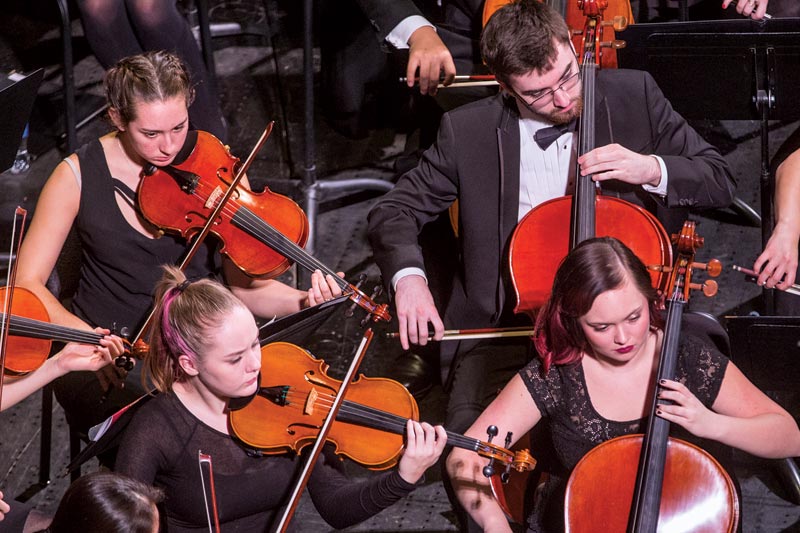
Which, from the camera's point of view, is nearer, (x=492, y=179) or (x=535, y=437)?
(x=535, y=437)

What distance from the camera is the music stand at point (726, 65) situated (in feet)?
8.60

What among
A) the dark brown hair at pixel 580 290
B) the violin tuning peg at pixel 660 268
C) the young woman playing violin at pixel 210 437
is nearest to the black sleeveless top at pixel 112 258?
the young woman playing violin at pixel 210 437

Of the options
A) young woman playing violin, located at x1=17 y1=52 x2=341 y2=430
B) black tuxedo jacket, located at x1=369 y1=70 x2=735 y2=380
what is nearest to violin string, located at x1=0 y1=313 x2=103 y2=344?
young woman playing violin, located at x1=17 y1=52 x2=341 y2=430

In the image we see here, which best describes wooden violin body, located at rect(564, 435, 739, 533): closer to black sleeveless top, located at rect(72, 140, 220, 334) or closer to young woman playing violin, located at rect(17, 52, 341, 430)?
young woman playing violin, located at rect(17, 52, 341, 430)

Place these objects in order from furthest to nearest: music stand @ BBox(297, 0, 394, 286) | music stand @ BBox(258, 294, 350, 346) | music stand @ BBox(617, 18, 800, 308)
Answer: music stand @ BBox(297, 0, 394, 286), music stand @ BBox(617, 18, 800, 308), music stand @ BBox(258, 294, 350, 346)

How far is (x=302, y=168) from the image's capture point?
3.79 m

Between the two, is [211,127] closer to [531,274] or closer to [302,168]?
[302,168]

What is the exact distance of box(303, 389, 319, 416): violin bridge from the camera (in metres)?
2.12

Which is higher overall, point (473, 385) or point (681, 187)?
point (681, 187)

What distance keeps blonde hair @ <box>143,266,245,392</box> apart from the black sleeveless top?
17.7 inches

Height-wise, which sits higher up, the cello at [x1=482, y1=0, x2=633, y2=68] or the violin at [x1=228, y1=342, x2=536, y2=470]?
the cello at [x1=482, y1=0, x2=633, y2=68]

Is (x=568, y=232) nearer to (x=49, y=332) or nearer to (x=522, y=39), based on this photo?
(x=522, y=39)

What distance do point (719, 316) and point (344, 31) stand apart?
4.92ft

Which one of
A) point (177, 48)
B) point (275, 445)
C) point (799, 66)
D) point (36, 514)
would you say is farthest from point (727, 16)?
point (36, 514)
